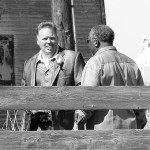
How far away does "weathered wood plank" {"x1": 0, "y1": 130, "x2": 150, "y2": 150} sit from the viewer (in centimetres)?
634

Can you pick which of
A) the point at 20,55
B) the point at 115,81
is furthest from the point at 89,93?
the point at 20,55

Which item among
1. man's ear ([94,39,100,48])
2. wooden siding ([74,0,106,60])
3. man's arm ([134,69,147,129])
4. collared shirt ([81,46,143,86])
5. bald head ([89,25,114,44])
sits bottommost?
man's arm ([134,69,147,129])

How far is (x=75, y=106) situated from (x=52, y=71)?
0.66 meters

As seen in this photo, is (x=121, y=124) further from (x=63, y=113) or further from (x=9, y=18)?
(x=9, y=18)

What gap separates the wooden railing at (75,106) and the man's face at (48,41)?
2.04ft

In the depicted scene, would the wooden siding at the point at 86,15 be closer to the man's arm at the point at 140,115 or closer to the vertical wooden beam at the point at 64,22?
the vertical wooden beam at the point at 64,22

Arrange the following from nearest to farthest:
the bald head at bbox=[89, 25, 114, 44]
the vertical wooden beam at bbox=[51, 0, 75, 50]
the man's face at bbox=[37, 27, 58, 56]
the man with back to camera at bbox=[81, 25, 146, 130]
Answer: the man with back to camera at bbox=[81, 25, 146, 130] < the bald head at bbox=[89, 25, 114, 44] < the man's face at bbox=[37, 27, 58, 56] < the vertical wooden beam at bbox=[51, 0, 75, 50]

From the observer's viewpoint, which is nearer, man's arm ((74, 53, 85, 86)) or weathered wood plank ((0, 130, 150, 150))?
weathered wood plank ((0, 130, 150, 150))

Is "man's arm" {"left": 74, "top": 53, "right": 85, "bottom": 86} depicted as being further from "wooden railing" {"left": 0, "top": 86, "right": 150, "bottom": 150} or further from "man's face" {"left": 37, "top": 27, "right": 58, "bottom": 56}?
"wooden railing" {"left": 0, "top": 86, "right": 150, "bottom": 150}

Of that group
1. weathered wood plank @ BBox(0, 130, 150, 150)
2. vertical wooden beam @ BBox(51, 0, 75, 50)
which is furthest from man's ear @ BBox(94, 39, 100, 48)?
vertical wooden beam @ BBox(51, 0, 75, 50)

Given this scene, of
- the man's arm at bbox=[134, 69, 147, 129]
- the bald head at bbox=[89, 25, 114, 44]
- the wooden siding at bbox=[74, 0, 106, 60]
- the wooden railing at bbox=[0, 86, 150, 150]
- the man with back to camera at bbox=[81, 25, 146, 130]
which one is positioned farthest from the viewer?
the wooden siding at bbox=[74, 0, 106, 60]

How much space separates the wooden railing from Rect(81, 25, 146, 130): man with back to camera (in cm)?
10

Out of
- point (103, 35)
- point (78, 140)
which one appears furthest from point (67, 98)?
point (103, 35)

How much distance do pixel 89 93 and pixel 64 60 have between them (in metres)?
0.65
